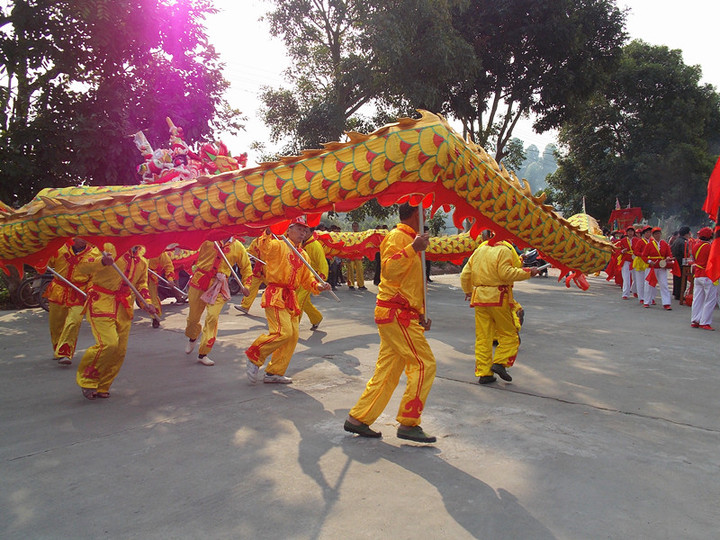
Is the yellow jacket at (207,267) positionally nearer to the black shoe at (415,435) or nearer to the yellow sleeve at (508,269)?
the yellow sleeve at (508,269)

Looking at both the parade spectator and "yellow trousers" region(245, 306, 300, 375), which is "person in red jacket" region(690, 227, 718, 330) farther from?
"yellow trousers" region(245, 306, 300, 375)

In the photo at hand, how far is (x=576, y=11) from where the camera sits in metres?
17.0

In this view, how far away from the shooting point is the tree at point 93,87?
9016 millimetres

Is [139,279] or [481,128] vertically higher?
[481,128]

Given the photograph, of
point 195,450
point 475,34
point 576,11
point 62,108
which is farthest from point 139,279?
point 576,11

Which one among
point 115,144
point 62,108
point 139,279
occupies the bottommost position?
point 139,279

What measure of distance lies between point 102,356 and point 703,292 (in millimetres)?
9639

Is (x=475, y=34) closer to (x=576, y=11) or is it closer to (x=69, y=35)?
(x=576, y=11)

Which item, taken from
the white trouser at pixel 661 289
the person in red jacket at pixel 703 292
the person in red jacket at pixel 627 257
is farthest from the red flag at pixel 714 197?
the person in red jacket at pixel 627 257

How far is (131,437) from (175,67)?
8375mm

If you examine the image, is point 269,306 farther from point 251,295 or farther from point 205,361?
point 251,295

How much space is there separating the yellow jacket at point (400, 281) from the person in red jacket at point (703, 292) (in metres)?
7.13

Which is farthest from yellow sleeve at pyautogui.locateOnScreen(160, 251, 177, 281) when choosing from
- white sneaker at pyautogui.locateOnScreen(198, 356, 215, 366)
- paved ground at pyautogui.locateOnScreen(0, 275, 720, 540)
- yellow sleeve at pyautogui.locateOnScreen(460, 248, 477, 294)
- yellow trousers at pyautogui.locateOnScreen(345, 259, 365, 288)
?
yellow sleeve at pyautogui.locateOnScreen(460, 248, 477, 294)

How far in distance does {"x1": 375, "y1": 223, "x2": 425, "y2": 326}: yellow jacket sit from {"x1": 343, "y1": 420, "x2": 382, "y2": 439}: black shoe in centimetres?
81
